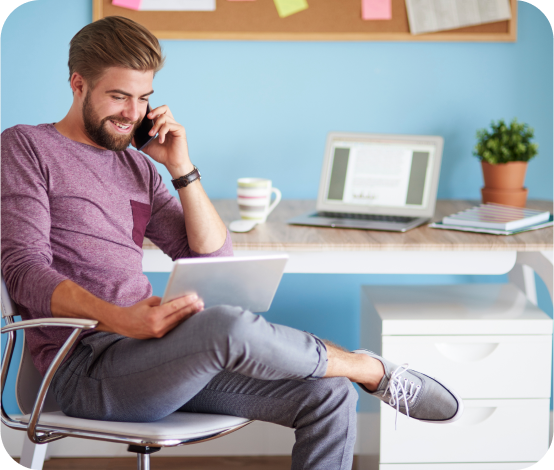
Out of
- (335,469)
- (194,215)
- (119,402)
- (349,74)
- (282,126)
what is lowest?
(335,469)

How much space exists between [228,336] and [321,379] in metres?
0.26

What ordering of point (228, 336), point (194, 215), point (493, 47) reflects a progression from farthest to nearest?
point (493, 47) → point (194, 215) → point (228, 336)

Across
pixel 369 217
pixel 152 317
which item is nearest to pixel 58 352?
pixel 152 317

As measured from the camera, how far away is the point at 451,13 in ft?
6.58

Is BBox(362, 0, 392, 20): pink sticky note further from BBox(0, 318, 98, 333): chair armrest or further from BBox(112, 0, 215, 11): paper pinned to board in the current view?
BBox(0, 318, 98, 333): chair armrest

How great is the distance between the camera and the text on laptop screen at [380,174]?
6.04 ft

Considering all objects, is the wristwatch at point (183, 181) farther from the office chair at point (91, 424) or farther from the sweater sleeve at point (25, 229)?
the office chair at point (91, 424)

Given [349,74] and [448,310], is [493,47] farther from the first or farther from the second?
[448,310]

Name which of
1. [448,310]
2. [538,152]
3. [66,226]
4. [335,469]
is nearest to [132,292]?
[66,226]

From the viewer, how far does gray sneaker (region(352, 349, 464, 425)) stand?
128cm

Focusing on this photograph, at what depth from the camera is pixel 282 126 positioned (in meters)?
2.08

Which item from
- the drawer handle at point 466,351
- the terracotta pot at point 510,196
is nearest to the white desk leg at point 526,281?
the terracotta pot at point 510,196

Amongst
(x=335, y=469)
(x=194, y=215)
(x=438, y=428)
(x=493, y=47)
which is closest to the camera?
(x=335, y=469)

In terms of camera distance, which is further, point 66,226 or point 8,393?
point 8,393
